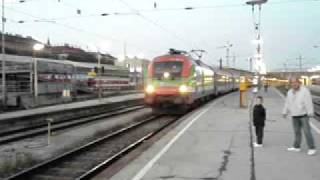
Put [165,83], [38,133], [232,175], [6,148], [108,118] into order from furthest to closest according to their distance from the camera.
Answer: [108,118], [165,83], [38,133], [6,148], [232,175]

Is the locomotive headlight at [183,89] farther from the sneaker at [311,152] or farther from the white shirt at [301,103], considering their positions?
the sneaker at [311,152]

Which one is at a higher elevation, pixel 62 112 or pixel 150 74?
pixel 150 74

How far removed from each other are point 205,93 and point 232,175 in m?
24.2

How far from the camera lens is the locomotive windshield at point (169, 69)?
86.5ft

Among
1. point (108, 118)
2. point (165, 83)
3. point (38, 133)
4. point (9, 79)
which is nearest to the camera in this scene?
point (38, 133)

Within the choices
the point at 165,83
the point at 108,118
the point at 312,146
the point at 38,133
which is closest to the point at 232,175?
the point at 312,146

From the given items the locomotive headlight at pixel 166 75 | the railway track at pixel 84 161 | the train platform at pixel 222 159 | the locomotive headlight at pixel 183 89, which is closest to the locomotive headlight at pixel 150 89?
the locomotive headlight at pixel 166 75

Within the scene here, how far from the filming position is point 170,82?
1035 inches

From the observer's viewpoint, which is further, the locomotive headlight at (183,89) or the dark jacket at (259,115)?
the locomotive headlight at (183,89)

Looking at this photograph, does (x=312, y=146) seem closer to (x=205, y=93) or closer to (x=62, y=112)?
(x=62, y=112)

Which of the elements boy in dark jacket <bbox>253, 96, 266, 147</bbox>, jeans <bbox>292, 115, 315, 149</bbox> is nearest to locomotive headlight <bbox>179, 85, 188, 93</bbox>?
boy in dark jacket <bbox>253, 96, 266, 147</bbox>

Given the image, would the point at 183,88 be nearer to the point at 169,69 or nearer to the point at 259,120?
the point at 169,69

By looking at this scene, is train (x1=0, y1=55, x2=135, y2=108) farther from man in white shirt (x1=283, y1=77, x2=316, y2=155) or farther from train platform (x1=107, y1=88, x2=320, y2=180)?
man in white shirt (x1=283, y1=77, x2=316, y2=155)

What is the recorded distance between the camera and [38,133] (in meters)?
20.4
